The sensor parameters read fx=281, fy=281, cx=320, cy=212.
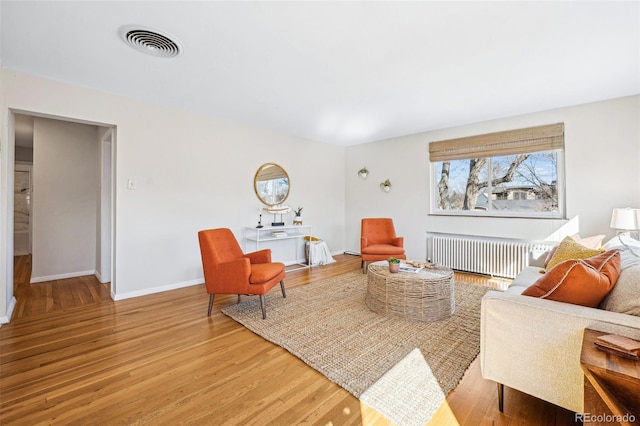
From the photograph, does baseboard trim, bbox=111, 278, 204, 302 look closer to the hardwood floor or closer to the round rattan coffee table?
the hardwood floor

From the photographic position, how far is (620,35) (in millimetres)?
2113

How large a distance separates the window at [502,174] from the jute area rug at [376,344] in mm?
1647

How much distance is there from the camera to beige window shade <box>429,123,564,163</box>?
3703 mm

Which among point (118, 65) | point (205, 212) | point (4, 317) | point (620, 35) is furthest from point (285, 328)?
point (620, 35)

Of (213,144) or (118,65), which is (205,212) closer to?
(213,144)

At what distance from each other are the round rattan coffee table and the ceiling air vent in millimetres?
2751

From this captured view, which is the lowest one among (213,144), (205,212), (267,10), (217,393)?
(217,393)

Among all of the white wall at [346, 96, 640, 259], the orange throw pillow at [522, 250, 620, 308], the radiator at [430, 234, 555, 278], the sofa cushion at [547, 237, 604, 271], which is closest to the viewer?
the orange throw pillow at [522, 250, 620, 308]

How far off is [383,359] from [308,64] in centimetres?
251

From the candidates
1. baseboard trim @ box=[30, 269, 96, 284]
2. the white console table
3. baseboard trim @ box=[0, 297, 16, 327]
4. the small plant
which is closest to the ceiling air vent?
the white console table

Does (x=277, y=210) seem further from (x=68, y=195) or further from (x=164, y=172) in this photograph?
(x=68, y=195)

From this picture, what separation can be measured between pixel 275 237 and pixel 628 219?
13.9ft

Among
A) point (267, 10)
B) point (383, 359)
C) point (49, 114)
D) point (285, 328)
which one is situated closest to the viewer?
point (267, 10)

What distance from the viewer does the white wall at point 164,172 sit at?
3.04 meters
